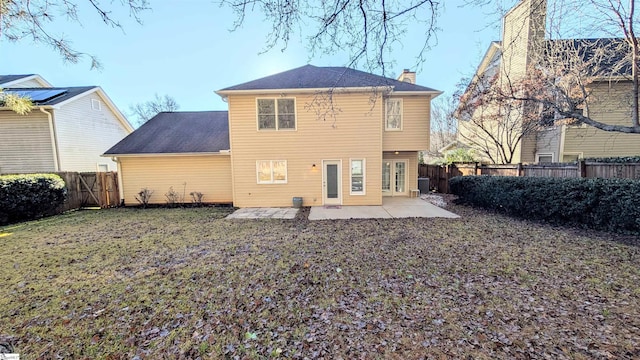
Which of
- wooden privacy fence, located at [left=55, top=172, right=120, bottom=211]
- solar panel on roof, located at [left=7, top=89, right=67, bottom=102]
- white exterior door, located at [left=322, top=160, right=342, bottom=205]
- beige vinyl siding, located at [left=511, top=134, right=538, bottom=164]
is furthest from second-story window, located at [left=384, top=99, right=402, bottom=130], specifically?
solar panel on roof, located at [left=7, top=89, right=67, bottom=102]

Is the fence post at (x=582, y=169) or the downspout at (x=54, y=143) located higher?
the downspout at (x=54, y=143)

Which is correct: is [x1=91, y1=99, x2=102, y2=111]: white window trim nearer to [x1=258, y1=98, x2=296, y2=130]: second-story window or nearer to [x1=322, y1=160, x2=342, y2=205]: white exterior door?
[x1=258, y1=98, x2=296, y2=130]: second-story window

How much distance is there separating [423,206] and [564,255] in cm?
518

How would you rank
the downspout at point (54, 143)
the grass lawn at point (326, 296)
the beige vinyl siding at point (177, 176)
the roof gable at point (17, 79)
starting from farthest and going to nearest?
the roof gable at point (17, 79) → the downspout at point (54, 143) → the beige vinyl siding at point (177, 176) → the grass lawn at point (326, 296)

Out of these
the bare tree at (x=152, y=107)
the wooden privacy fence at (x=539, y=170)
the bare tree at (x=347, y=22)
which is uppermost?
the bare tree at (x=152, y=107)

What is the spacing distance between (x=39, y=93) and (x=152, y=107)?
75.0 ft

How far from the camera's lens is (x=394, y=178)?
12.4m

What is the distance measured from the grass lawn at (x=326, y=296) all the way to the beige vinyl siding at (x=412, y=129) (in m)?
5.47

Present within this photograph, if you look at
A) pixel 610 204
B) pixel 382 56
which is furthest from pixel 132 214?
pixel 610 204

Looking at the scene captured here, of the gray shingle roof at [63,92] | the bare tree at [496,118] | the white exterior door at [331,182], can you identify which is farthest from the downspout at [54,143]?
the bare tree at [496,118]

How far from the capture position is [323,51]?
3.87m

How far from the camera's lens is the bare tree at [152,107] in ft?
108

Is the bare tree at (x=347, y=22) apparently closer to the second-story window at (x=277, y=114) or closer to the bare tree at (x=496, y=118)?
the second-story window at (x=277, y=114)

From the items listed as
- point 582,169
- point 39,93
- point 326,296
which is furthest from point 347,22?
point 39,93
